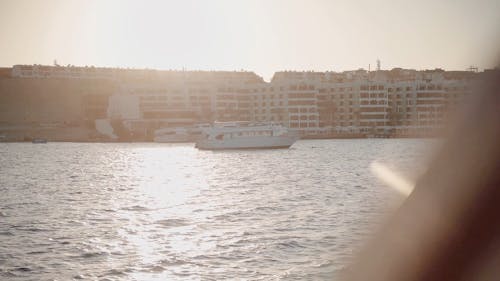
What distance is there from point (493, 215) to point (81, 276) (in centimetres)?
1688

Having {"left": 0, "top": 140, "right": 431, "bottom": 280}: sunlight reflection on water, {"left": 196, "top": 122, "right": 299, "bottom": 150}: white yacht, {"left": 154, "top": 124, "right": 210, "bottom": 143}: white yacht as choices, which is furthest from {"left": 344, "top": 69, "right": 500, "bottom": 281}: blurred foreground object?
{"left": 154, "top": 124, "right": 210, "bottom": 143}: white yacht

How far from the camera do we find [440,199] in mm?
3291

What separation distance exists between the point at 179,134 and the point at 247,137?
5153 centimetres

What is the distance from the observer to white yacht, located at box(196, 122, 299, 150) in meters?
119

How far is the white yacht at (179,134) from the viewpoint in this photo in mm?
167250

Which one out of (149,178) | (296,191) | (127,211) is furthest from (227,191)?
(149,178)

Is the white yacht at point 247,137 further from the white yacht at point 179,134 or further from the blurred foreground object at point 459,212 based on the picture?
the blurred foreground object at point 459,212

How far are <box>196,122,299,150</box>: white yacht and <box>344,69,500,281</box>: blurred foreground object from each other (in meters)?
115

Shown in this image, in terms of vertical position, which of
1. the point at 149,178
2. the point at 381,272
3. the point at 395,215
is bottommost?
the point at 149,178

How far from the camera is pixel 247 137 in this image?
392 feet

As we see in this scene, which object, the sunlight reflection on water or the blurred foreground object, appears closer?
the blurred foreground object

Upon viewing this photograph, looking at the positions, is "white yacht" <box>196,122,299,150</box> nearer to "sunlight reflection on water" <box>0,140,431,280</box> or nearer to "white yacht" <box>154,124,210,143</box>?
"white yacht" <box>154,124,210,143</box>

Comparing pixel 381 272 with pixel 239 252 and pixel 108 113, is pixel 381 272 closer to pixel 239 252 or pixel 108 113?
pixel 239 252

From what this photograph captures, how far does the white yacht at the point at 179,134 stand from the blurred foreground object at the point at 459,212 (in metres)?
164
